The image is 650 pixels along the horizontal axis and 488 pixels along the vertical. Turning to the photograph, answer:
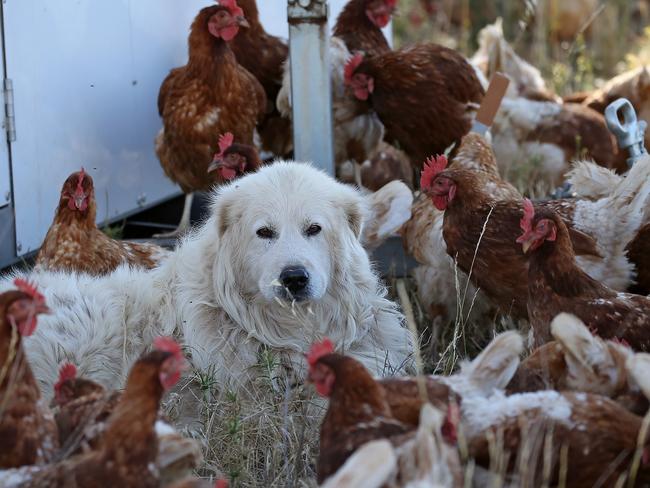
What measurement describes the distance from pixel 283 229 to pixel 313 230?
127 millimetres

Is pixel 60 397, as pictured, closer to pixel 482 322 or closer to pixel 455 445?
pixel 455 445

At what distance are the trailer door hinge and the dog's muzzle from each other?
184cm

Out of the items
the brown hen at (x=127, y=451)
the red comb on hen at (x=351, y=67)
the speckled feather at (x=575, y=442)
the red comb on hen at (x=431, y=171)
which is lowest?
the speckled feather at (x=575, y=442)

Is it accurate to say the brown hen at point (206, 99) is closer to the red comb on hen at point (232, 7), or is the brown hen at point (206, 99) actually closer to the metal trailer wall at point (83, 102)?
the red comb on hen at point (232, 7)

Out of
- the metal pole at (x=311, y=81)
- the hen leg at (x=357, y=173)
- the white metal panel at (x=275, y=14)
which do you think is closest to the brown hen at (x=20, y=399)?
the metal pole at (x=311, y=81)

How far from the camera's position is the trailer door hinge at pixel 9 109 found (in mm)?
5043

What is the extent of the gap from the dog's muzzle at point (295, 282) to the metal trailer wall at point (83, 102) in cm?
177

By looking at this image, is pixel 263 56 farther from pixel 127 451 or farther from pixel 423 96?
pixel 127 451

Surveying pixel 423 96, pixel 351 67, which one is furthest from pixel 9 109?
pixel 423 96

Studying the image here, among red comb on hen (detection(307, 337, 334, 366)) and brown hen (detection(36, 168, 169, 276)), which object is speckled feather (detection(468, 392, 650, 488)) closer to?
red comb on hen (detection(307, 337, 334, 366))

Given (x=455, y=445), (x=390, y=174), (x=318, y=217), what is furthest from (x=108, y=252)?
(x=390, y=174)

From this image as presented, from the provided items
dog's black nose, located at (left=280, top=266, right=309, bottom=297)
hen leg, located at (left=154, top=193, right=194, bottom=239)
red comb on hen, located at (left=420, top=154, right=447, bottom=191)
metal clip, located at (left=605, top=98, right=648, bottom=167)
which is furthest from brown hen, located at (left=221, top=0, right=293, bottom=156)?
dog's black nose, located at (left=280, top=266, right=309, bottom=297)

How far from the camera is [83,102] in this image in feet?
18.7

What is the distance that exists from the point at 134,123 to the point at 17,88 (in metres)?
1.22
